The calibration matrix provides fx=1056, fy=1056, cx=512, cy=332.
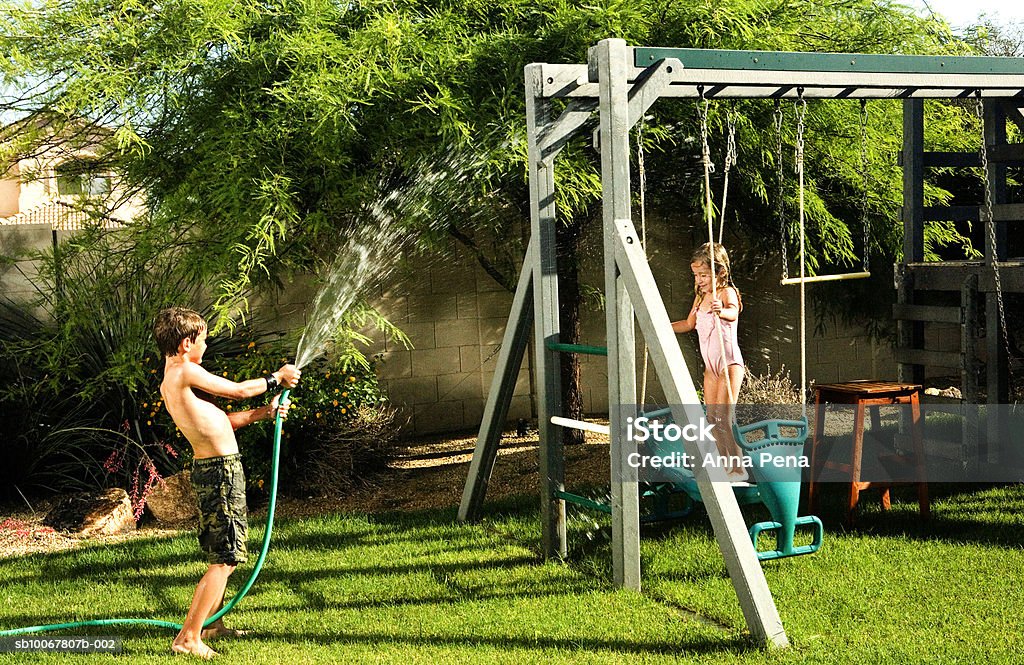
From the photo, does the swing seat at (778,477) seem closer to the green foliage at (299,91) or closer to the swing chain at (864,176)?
the swing chain at (864,176)

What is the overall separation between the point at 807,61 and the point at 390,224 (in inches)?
126

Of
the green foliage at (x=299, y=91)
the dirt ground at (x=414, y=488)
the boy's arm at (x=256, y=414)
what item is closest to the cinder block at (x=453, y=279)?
the dirt ground at (x=414, y=488)

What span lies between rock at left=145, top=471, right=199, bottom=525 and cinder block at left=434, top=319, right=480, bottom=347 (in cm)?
289

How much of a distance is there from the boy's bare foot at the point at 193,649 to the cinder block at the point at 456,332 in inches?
205

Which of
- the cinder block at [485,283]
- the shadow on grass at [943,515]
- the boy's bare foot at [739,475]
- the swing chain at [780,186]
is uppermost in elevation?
the swing chain at [780,186]

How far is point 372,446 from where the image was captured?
784 centimetres

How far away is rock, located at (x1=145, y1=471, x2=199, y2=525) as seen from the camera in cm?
698

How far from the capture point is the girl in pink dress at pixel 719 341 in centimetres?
528

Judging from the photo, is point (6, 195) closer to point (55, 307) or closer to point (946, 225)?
point (55, 307)

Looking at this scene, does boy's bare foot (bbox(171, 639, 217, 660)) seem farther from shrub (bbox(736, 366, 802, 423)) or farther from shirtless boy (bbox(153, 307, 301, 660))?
shrub (bbox(736, 366, 802, 423))

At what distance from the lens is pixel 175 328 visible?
13.8 ft

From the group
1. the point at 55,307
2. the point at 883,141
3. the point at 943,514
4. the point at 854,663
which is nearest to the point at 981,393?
the point at 943,514

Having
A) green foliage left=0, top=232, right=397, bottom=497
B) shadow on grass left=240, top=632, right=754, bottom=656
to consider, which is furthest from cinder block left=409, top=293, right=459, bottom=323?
shadow on grass left=240, top=632, right=754, bottom=656

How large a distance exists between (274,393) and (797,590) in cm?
393
